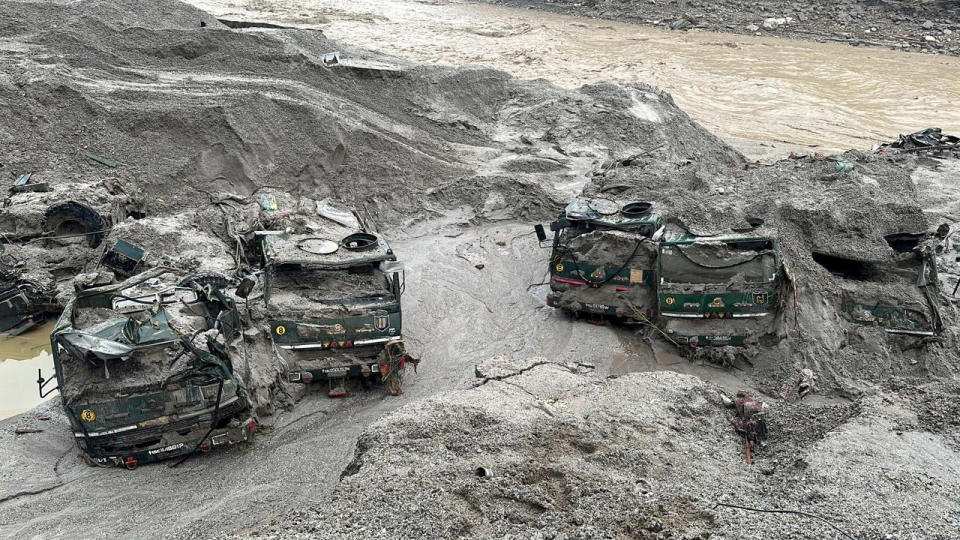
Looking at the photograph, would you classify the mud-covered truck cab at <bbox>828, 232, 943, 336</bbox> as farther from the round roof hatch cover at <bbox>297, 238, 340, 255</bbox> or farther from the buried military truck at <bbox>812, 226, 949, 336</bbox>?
the round roof hatch cover at <bbox>297, 238, 340, 255</bbox>

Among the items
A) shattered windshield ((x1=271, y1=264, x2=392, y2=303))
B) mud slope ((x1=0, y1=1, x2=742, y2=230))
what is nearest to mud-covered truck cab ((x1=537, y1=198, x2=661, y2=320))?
shattered windshield ((x1=271, y1=264, x2=392, y2=303))

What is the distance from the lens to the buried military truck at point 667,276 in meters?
11.2

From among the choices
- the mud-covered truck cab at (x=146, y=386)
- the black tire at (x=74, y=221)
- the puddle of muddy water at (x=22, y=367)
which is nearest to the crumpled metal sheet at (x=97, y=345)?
the mud-covered truck cab at (x=146, y=386)

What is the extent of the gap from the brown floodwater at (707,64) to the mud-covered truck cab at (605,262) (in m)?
12.4

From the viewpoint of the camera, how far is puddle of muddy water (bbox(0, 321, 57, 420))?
10.9 meters

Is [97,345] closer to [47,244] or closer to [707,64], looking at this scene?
[47,244]

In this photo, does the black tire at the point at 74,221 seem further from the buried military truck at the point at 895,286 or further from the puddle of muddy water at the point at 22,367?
the buried military truck at the point at 895,286

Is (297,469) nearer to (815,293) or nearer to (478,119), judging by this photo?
(815,293)

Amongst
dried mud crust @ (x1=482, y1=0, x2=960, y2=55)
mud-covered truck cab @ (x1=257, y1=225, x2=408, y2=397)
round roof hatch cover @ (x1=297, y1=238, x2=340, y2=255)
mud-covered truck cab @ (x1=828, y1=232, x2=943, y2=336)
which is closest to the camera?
mud-covered truck cab @ (x1=257, y1=225, x2=408, y2=397)

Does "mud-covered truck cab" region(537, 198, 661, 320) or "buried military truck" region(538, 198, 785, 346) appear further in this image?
"mud-covered truck cab" region(537, 198, 661, 320)

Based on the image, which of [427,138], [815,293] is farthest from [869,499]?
[427,138]

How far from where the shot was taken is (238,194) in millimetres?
16578

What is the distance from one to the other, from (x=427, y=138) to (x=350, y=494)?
14550mm

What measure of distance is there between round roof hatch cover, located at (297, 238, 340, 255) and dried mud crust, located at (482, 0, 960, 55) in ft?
119
